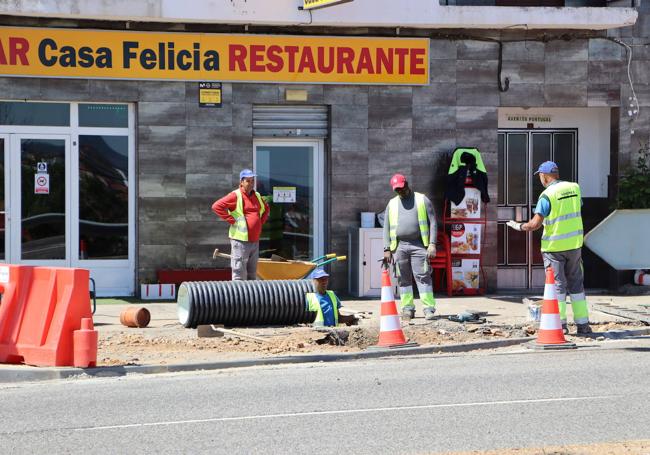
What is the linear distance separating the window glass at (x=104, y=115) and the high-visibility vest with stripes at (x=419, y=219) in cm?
521

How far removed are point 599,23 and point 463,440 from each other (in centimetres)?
1211

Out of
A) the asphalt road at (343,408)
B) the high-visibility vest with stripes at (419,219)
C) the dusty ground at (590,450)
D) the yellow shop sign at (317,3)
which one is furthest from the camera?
the yellow shop sign at (317,3)

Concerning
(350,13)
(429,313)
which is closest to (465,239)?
(429,313)

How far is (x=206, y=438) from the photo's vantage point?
296 inches

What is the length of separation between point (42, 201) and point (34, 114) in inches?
56.0

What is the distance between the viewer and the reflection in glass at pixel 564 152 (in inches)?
752

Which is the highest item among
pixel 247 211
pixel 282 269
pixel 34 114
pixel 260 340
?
pixel 34 114

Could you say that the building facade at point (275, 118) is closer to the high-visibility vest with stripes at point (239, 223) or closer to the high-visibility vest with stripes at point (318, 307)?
the high-visibility vest with stripes at point (239, 223)

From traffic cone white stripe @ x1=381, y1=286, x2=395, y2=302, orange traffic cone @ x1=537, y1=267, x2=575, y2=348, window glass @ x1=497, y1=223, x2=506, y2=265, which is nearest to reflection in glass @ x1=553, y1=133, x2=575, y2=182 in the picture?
window glass @ x1=497, y1=223, x2=506, y2=265

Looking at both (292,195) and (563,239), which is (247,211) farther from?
(563,239)

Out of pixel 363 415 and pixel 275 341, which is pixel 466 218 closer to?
pixel 275 341

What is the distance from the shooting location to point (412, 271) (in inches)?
583

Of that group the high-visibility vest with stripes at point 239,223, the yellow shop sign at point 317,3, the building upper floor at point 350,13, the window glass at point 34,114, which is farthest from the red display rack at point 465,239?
the window glass at point 34,114

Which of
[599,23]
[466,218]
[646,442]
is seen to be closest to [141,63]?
[466,218]
